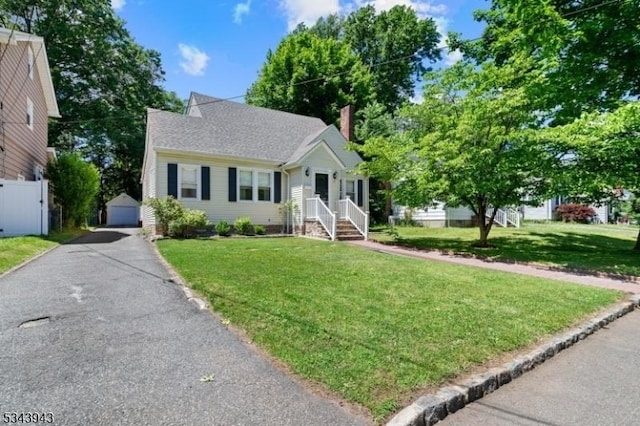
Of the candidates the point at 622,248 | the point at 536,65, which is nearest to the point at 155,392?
the point at 536,65

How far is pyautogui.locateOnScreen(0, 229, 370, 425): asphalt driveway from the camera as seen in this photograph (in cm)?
268

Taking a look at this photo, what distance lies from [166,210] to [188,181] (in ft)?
7.73

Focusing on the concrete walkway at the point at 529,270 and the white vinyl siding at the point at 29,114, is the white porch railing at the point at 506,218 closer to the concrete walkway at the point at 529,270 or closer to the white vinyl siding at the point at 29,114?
the concrete walkway at the point at 529,270

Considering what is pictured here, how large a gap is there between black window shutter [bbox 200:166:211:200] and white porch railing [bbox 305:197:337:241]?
14.3 feet

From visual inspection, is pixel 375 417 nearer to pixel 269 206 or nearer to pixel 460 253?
pixel 460 253

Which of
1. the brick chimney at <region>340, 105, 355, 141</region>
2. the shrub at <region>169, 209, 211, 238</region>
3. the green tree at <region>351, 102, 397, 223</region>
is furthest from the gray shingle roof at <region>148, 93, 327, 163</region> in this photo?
the green tree at <region>351, 102, 397, 223</region>

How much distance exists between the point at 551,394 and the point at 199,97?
764 inches

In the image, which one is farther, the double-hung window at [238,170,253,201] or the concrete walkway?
the double-hung window at [238,170,253,201]

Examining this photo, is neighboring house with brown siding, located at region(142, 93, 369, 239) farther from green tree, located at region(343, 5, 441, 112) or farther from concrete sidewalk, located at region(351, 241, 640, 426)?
green tree, located at region(343, 5, 441, 112)

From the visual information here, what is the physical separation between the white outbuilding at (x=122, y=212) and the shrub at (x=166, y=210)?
2257 cm

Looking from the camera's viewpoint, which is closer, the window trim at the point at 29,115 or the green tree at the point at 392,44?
the window trim at the point at 29,115

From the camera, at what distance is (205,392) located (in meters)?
2.96

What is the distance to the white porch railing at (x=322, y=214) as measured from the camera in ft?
48.6

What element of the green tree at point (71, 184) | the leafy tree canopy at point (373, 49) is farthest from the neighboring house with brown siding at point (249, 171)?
the leafy tree canopy at point (373, 49)
